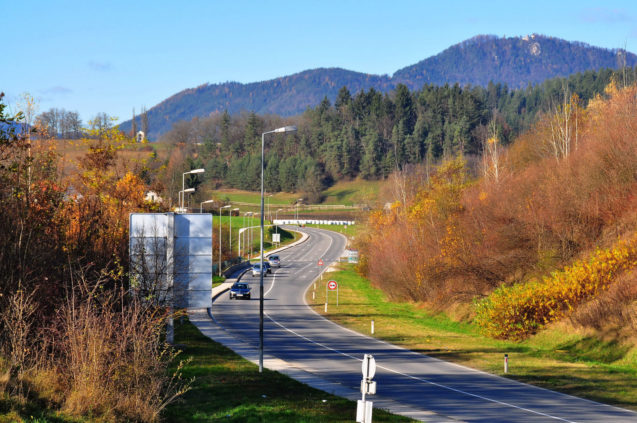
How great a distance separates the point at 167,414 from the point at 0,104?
356 inches

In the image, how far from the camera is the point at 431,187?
66875 millimetres

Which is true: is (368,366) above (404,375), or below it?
above

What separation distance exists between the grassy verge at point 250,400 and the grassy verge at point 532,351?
31.0 ft

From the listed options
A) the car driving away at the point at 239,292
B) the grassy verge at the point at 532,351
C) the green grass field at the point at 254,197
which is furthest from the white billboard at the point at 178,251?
the green grass field at the point at 254,197

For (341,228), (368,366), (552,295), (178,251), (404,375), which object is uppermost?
(178,251)

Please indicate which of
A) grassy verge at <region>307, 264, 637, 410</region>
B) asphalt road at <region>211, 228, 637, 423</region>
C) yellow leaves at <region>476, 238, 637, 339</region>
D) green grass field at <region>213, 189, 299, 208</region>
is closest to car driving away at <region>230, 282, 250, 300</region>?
asphalt road at <region>211, 228, 637, 423</region>

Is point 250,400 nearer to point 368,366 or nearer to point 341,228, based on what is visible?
point 368,366

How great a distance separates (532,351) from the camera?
3562 centimetres

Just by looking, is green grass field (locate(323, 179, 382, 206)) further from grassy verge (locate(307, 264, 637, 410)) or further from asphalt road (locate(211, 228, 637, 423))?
grassy verge (locate(307, 264, 637, 410))

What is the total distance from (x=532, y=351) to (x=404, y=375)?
9740 millimetres

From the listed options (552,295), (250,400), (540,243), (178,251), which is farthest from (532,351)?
(250,400)

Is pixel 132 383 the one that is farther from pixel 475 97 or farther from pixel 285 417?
pixel 475 97

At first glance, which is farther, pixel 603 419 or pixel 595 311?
pixel 595 311

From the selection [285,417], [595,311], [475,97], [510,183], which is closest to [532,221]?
[510,183]
